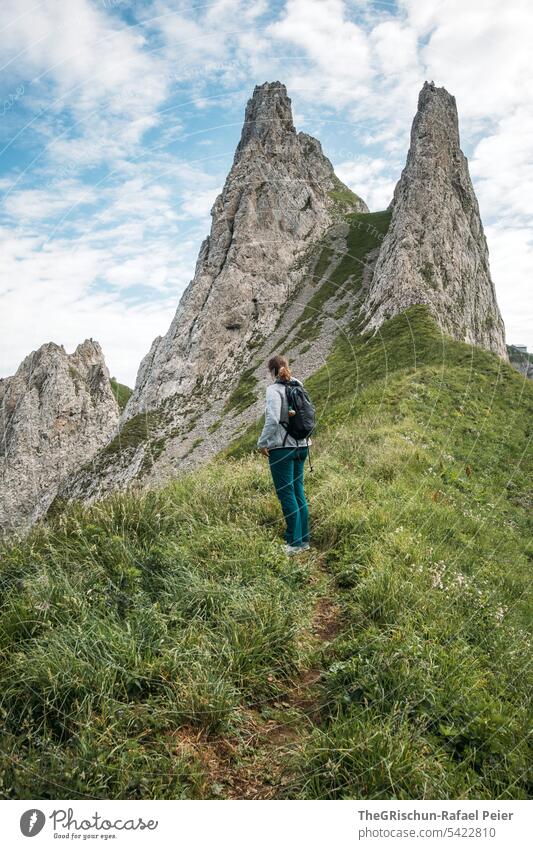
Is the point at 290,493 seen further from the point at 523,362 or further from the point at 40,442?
the point at 523,362

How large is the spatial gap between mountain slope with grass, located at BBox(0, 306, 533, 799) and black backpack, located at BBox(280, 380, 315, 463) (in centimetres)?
162

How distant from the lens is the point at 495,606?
6.01 m

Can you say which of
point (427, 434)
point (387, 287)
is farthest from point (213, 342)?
point (427, 434)

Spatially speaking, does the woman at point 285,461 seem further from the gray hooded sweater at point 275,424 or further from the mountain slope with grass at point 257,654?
the mountain slope with grass at point 257,654

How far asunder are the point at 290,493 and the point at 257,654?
10.1ft

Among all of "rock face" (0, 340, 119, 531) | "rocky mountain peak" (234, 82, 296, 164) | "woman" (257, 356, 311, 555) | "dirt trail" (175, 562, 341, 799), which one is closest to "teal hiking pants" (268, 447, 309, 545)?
"woman" (257, 356, 311, 555)

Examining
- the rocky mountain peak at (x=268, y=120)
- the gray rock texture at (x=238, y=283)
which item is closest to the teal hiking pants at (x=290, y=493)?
the gray rock texture at (x=238, y=283)

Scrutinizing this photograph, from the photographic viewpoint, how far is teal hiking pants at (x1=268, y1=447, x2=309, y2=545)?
724cm

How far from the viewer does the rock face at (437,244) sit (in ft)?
184

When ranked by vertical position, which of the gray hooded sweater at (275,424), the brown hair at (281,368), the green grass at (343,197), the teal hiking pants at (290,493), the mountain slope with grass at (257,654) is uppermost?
the green grass at (343,197)

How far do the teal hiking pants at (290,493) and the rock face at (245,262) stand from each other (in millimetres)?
81403

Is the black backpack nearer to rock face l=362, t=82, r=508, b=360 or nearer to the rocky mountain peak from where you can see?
rock face l=362, t=82, r=508, b=360
